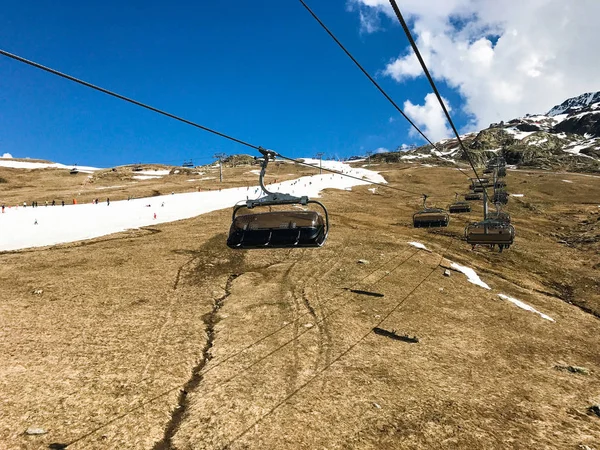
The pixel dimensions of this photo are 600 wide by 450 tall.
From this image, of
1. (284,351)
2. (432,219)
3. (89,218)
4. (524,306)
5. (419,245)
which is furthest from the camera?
(89,218)

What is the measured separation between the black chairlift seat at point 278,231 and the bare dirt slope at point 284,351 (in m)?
4.75

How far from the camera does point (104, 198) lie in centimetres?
7162

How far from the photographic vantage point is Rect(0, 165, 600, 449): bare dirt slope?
10844 mm

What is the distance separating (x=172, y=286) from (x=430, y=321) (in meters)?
15.5

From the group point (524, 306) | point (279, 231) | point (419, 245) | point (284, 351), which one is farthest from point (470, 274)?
point (279, 231)

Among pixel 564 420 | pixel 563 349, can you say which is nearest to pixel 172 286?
pixel 564 420

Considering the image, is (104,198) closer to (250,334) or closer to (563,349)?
(250,334)

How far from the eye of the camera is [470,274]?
2884 cm

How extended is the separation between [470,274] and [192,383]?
23.8 m

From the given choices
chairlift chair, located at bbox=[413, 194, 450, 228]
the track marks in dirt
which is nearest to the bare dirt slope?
the track marks in dirt

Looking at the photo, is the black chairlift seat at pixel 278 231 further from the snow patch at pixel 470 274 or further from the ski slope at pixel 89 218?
the ski slope at pixel 89 218

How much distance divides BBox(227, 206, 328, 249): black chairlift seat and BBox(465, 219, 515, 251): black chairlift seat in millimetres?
15223

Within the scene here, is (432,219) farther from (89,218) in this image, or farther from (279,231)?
(89,218)

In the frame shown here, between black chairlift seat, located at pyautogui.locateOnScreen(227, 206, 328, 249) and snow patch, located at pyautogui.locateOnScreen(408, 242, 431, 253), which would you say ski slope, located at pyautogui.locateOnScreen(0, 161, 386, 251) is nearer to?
snow patch, located at pyautogui.locateOnScreen(408, 242, 431, 253)
